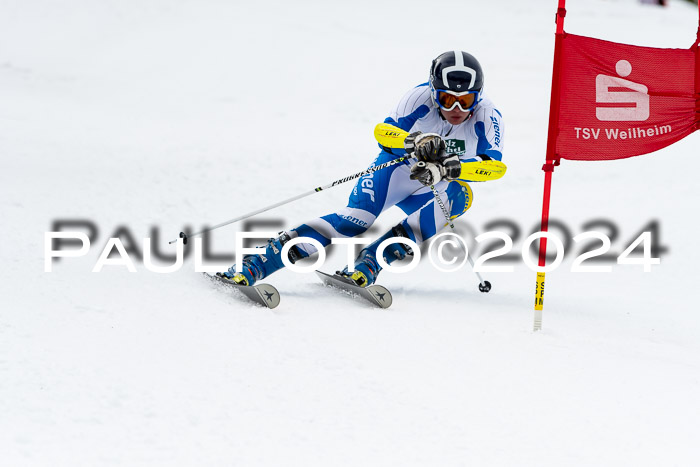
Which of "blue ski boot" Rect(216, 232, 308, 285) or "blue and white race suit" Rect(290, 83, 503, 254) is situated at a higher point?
"blue and white race suit" Rect(290, 83, 503, 254)

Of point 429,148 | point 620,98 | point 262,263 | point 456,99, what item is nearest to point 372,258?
point 262,263

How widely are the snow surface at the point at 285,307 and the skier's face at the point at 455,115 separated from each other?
4.16 ft

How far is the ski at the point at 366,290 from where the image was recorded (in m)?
5.23

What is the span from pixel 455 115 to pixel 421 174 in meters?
0.63

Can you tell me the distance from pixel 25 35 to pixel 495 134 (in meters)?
10.9

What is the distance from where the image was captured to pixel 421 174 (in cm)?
498

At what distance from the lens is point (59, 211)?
710 cm

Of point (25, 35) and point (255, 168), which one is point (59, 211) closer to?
point (255, 168)

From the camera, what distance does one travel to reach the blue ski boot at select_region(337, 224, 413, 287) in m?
5.45

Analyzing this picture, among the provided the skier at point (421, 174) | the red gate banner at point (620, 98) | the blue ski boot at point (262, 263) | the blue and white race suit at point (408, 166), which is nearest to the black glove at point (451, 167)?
the skier at point (421, 174)

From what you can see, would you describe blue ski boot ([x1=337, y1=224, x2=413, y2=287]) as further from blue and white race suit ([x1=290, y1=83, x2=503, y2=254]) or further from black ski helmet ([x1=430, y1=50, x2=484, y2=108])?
black ski helmet ([x1=430, y1=50, x2=484, y2=108])

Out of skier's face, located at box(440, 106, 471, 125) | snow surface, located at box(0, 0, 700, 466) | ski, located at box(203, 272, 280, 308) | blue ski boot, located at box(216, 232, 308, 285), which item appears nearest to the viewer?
snow surface, located at box(0, 0, 700, 466)

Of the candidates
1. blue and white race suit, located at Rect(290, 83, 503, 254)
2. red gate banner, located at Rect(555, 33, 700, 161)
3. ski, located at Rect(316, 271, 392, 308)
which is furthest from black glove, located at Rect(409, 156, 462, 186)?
ski, located at Rect(316, 271, 392, 308)

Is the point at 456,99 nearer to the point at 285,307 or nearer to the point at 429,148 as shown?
the point at 429,148
